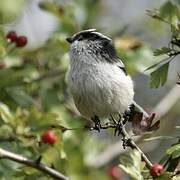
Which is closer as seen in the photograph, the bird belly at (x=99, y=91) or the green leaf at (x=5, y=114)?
the bird belly at (x=99, y=91)

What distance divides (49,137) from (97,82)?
18.4 inches

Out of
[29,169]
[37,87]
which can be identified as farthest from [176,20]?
[37,87]

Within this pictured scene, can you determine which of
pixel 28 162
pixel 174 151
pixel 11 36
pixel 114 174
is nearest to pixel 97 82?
pixel 28 162

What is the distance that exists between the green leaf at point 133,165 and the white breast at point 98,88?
575mm

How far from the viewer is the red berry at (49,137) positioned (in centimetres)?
361

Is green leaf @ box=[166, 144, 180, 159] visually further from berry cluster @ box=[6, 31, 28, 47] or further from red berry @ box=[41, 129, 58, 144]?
berry cluster @ box=[6, 31, 28, 47]

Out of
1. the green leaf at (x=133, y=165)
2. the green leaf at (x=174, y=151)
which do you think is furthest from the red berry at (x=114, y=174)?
the green leaf at (x=174, y=151)

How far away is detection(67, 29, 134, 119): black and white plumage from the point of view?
3396 millimetres

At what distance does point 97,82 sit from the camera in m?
3.41

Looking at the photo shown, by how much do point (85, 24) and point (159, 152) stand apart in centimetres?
299

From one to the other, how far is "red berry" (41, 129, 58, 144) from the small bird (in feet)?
0.75

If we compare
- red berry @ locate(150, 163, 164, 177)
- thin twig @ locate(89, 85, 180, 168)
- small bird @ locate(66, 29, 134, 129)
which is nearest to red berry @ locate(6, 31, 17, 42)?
small bird @ locate(66, 29, 134, 129)

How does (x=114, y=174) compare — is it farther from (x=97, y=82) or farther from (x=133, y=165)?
(x=133, y=165)

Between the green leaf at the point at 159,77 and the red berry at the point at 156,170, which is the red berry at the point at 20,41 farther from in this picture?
the red berry at the point at 156,170
